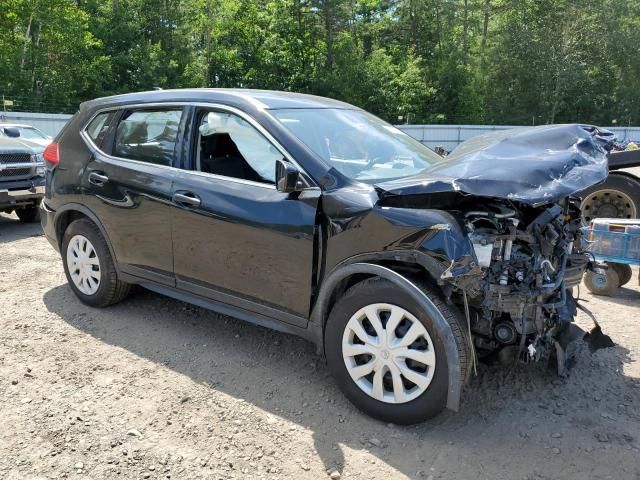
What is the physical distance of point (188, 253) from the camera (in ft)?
12.8

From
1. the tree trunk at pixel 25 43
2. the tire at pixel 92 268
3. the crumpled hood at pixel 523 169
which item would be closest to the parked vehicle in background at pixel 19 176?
the tire at pixel 92 268

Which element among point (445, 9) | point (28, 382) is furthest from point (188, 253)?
point (445, 9)

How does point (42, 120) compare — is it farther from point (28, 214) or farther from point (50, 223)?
point (50, 223)

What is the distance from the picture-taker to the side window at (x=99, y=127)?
15.1 feet

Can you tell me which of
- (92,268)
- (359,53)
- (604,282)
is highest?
(359,53)

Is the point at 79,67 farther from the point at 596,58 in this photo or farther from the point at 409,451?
the point at 596,58

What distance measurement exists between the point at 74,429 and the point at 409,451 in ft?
5.99

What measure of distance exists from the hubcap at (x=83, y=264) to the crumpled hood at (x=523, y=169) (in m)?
2.64

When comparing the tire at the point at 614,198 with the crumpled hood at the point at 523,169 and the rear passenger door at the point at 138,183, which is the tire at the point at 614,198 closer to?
the crumpled hood at the point at 523,169

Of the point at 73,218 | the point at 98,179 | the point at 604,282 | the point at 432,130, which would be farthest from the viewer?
the point at 432,130

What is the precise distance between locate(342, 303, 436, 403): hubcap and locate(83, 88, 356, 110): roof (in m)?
1.58

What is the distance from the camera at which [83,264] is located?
4.71 meters

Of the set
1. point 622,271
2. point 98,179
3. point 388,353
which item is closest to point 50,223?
point 98,179

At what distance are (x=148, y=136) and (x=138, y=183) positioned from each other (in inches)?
15.5
